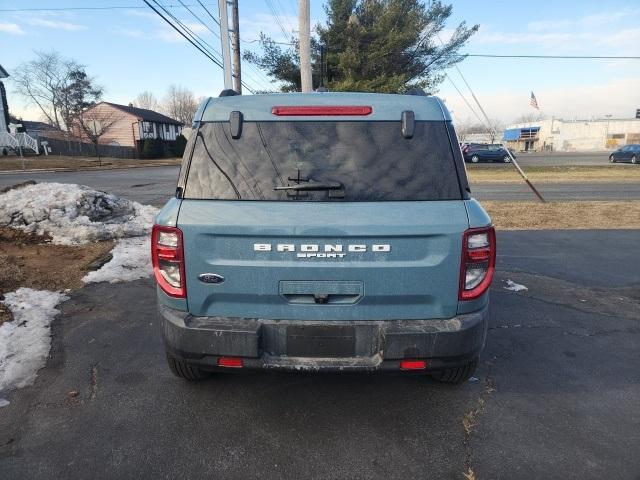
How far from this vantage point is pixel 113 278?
579cm

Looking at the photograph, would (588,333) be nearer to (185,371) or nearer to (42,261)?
(185,371)

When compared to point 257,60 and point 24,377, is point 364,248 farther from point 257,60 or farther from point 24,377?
point 257,60

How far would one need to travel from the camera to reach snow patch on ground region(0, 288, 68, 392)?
11.1ft

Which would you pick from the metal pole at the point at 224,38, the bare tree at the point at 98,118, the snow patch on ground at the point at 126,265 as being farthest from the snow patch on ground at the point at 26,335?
the bare tree at the point at 98,118

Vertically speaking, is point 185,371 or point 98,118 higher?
point 98,118

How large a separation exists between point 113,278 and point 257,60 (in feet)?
69.0

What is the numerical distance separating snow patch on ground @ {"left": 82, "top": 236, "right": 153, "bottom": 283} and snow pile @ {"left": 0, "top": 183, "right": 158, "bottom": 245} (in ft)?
2.24

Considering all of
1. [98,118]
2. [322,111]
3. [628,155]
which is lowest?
[628,155]

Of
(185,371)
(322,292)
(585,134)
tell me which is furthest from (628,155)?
(585,134)

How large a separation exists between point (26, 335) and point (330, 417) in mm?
3065

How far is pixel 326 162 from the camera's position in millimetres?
2584

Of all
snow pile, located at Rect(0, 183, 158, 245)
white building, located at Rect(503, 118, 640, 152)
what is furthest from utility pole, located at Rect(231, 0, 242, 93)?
white building, located at Rect(503, 118, 640, 152)

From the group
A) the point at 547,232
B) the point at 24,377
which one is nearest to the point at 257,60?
the point at 547,232

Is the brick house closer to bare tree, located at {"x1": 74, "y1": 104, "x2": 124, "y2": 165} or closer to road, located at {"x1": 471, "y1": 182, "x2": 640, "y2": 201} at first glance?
bare tree, located at {"x1": 74, "y1": 104, "x2": 124, "y2": 165}
